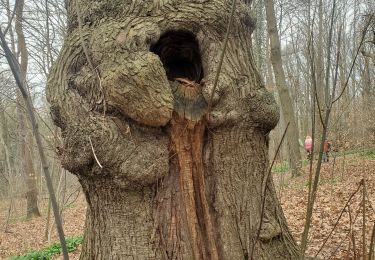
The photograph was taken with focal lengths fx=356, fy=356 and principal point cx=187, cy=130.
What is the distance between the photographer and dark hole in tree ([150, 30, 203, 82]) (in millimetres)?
2648

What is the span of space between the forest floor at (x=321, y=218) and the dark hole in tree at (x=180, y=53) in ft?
4.33

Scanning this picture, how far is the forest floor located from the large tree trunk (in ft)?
2.59

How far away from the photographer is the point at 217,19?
8.40ft

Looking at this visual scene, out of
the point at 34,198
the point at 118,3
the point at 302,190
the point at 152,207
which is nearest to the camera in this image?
the point at 152,207

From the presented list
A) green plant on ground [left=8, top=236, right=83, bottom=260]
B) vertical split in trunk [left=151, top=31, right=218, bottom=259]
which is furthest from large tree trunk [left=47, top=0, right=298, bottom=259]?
green plant on ground [left=8, top=236, right=83, bottom=260]

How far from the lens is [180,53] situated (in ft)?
9.29

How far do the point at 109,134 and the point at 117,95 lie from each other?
0.25 metres

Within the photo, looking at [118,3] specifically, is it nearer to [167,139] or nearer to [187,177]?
[167,139]

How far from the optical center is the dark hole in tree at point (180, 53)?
104 inches

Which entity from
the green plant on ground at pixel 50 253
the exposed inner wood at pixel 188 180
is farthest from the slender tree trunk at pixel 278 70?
the exposed inner wood at pixel 188 180

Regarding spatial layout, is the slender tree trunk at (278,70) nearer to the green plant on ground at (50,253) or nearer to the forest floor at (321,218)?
the forest floor at (321,218)

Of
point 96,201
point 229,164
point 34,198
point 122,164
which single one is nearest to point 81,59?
point 122,164

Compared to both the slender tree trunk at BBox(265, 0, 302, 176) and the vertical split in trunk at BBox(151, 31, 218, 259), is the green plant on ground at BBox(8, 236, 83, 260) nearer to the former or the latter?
the vertical split in trunk at BBox(151, 31, 218, 259)

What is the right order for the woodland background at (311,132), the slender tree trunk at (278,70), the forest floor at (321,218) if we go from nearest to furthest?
1. the woodland background at (311,132)
2. the forest floor at (321,218)
3. the slender tree trunk at (278,70)
